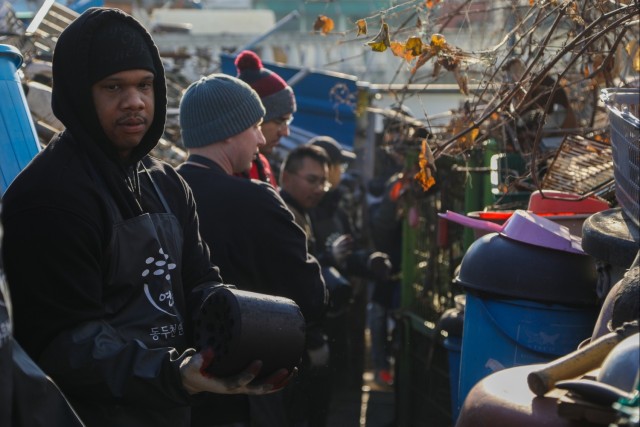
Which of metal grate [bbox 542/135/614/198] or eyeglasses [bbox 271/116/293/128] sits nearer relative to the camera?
metal grate [bbox 542/135/614/198]

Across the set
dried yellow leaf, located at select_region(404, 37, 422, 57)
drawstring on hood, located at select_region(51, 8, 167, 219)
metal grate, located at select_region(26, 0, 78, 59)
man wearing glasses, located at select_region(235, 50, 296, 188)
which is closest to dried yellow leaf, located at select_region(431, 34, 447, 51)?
dried yellow leaf, located at select_region(404, 37, 422, 57)

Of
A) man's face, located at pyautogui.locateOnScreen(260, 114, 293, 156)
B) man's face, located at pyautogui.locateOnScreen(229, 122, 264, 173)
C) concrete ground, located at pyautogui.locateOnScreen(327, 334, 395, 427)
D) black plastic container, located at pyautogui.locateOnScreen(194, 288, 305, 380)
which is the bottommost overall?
concrete ground, located at pyautogui.locateOnScreen(327, 334, 395, 427)

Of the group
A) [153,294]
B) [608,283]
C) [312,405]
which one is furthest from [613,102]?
[312,405]

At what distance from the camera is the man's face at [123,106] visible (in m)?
3.02

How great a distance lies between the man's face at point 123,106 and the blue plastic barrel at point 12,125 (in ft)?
2.36

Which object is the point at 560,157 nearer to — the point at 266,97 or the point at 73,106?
the point at 266,97

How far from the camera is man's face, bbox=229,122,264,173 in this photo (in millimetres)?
4355

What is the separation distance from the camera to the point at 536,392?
2568 millimetres

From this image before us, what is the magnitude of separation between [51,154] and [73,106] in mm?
172

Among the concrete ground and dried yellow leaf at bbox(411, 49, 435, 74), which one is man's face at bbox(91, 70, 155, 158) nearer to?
dried yellow leaf at bbox(411, 49, 435, 74)

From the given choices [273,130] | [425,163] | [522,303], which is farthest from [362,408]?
[522,303]

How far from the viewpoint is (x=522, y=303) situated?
3916 mm

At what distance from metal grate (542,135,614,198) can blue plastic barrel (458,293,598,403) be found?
3.10 ft

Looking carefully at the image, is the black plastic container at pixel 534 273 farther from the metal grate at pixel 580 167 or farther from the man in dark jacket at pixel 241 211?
the metal grate at pixel 580 167
